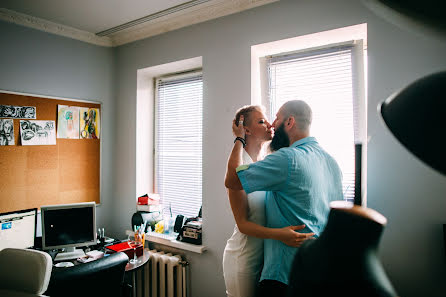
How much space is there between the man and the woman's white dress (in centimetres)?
6

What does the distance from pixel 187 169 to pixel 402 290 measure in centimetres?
236

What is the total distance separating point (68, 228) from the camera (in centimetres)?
269

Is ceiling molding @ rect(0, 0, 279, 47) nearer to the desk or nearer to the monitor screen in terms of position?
the monitor screen

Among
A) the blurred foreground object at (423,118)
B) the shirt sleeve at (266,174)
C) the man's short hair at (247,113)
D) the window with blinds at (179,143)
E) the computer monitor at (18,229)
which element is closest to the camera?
the blurred foreground object at (423,118)

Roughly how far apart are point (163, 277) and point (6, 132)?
2.16 m

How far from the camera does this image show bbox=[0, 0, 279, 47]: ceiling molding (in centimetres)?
274

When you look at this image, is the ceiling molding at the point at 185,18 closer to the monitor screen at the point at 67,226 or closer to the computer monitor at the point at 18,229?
the monitor screen at the point at 67,226

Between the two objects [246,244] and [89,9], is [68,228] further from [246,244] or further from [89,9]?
[89,9]

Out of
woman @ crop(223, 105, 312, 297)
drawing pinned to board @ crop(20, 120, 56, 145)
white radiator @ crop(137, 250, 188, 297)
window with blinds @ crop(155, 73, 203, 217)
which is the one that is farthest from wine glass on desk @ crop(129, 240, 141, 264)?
drawing pinned to board @ crop(20, 120, 56, 145)

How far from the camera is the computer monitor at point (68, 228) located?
2611 millimetres

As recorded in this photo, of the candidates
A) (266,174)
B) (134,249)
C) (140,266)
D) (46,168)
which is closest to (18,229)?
(46,168)

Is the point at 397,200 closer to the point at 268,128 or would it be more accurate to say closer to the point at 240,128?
the point at 268,128

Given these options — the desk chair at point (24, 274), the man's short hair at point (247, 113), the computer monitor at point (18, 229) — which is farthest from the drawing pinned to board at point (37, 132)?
the man's short hair at point (247, 113)

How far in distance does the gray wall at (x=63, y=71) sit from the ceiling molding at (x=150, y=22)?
2.9 inches
